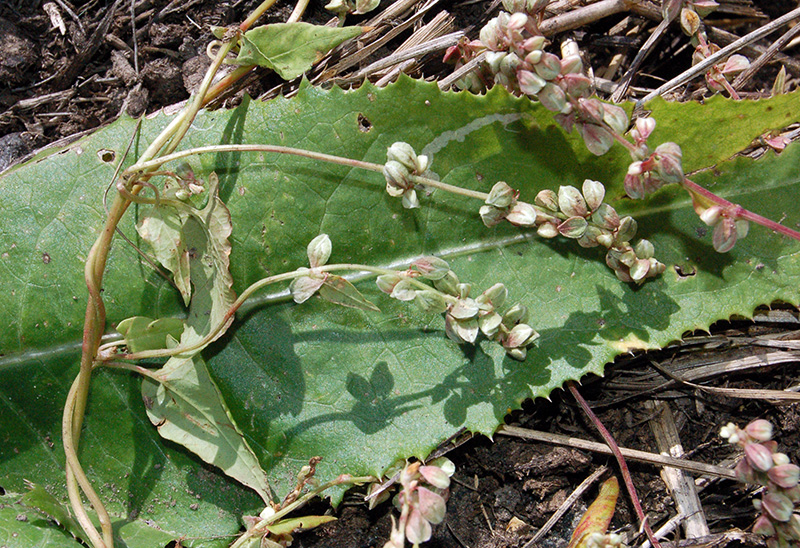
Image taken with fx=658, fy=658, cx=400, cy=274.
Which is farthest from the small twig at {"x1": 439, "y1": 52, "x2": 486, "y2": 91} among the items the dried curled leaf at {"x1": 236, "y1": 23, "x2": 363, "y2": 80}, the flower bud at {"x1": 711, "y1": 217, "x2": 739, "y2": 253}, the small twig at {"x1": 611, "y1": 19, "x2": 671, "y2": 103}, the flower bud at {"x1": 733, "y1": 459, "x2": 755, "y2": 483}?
the flower bud at {"x1": 733, "y1": 459, "x2": 755, "y2": 483}

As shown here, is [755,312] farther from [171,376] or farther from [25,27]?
[25,27]

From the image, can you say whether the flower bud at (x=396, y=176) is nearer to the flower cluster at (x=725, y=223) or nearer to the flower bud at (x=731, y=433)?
the flower cluster at (x=725, y=223)

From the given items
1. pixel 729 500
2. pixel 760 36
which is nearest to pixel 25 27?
pixel 760 36

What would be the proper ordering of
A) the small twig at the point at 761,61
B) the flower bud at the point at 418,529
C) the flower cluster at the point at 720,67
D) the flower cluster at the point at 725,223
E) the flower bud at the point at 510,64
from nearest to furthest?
1. the flower bud at the point at 418,529
2. the flower cluster at the point at 725,223
3. the flower bud at the point at 510,64
4. the flower cluster at the point at 720,67
5. the small twig at the point at 761,61

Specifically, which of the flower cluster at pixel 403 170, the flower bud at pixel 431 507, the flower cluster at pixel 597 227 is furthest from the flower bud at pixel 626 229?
the flower bud at pixel 431 507

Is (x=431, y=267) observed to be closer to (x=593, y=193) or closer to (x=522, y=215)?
(x=522, y=215)

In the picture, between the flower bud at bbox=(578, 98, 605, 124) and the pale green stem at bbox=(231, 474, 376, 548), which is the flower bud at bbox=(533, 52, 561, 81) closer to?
the flower bud at bbox=(578, 98, 605, 124)

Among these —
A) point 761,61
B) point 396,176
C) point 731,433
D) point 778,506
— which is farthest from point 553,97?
point 778,506
